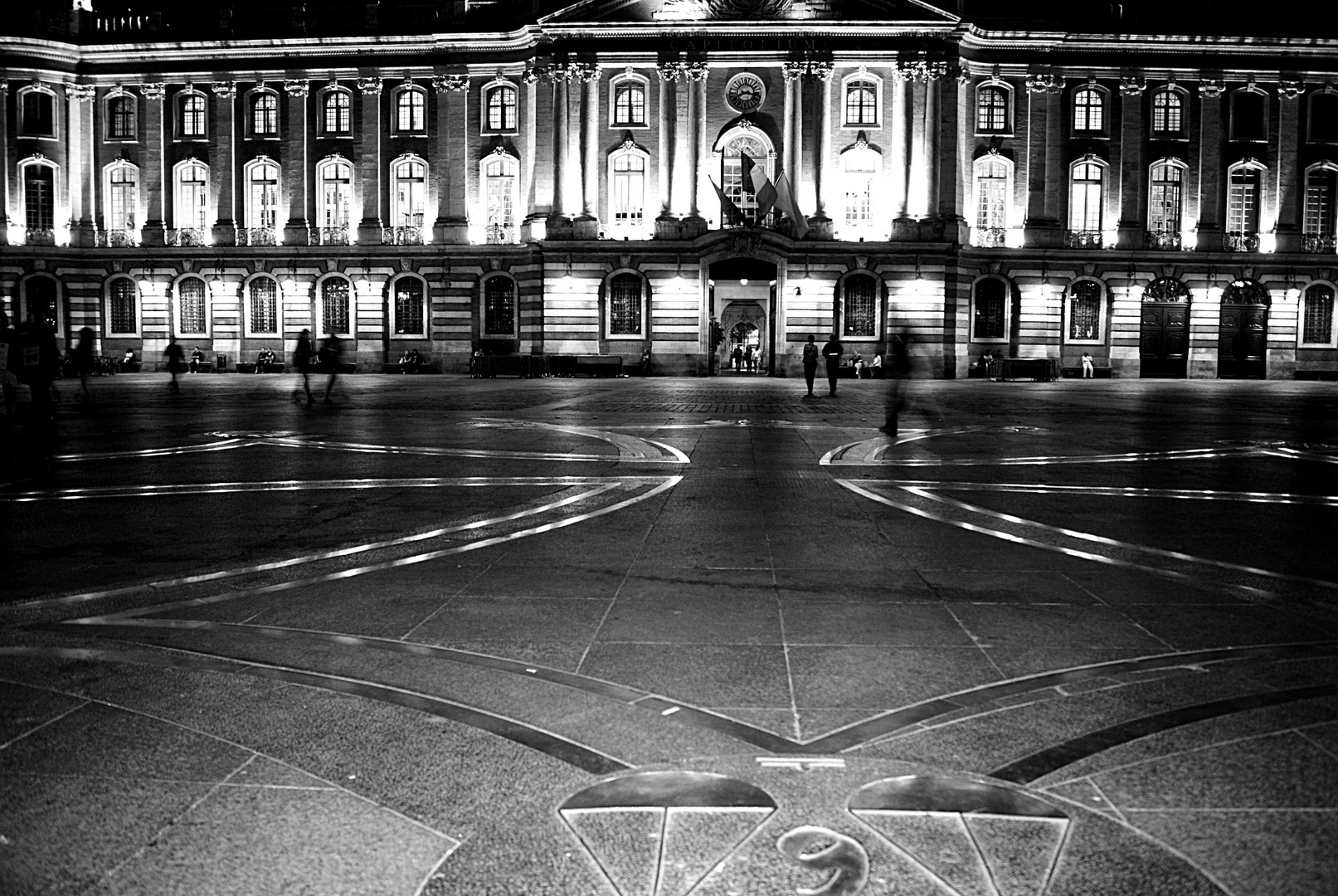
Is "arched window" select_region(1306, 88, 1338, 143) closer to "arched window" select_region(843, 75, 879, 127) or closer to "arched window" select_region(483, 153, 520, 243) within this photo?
"arched window" select_region(843, 75, 879, 127)

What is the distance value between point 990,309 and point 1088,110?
9.94 meters

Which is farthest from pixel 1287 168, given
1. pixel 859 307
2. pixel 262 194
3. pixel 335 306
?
pixel 262 194

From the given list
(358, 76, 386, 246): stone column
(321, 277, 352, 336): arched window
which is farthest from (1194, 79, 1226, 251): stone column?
(321, 277, 352, 336): arched window

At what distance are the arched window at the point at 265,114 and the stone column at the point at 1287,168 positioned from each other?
151ft

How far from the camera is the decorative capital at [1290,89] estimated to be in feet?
167

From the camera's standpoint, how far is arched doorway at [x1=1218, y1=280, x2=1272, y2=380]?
5172 centimetres

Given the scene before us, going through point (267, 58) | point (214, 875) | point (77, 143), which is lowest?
point (214, 875)

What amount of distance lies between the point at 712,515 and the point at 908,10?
1722 inches

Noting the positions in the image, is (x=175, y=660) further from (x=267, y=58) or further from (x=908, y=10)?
(x=267, y=58)

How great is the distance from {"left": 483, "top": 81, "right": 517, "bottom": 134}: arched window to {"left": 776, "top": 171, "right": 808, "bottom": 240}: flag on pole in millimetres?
12990

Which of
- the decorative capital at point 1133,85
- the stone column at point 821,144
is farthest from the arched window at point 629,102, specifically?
the decorative capital at point 1133,85

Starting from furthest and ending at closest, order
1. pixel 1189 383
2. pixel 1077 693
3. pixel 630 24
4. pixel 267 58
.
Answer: pixel 267 58
pixel 630 24
pixel 1189 383
pixel 1077 693

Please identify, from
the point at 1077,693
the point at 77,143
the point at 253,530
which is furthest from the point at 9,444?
the point at 77,143

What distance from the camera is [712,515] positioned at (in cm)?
961
